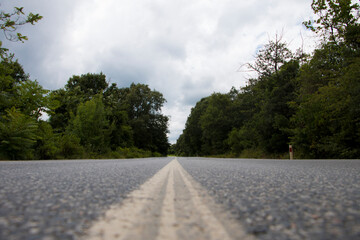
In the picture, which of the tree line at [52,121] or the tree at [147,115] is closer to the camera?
the tree line at [52,121]

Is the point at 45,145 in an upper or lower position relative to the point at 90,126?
lower

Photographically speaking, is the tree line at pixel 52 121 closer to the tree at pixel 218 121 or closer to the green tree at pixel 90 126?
the green tree at pixel 90 126

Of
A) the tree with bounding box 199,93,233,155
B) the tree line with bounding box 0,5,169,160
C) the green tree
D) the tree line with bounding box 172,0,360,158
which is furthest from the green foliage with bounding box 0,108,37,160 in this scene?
the tree with bounding box 199,93,233,155

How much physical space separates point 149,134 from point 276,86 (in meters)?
28.6

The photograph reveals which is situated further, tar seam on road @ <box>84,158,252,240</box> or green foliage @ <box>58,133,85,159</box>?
green foliage @ <box>58,133,85,159</box>

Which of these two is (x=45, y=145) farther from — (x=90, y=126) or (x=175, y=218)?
(x=175, y=218)

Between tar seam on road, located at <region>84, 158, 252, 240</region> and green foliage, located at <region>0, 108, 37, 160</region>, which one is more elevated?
green foliage, located at <region>0, 108, 37, 160</region>

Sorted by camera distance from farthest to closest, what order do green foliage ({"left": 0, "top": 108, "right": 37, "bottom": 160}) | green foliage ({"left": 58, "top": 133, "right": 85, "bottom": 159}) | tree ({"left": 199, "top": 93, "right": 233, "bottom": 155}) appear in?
tree ({"left": 199, "top": 93, "right": 233, "bottom": 155}) → green foliage ({"left": 58, "top": 133, "right": 85, "bottom": 159}) → green foliage ({"left": 0, "top": 108, "right": 37, "bottom": 160})

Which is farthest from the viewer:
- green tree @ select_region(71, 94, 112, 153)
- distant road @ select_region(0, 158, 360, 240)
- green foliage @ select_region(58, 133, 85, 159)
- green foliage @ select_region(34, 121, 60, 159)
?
green tree @ select_region(71, 94, 112, 153)

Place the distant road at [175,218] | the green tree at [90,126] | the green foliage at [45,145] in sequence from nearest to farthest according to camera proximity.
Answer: the distant road at [175,218], the green foliage at [45,145], the green tree at [90,126]

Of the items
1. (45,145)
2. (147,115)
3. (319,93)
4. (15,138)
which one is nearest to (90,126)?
(45,145)

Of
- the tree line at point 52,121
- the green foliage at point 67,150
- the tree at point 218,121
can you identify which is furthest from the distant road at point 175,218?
the tree at point 218,121

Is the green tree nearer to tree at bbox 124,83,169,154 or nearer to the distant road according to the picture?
the distant road

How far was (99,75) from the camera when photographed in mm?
36500
